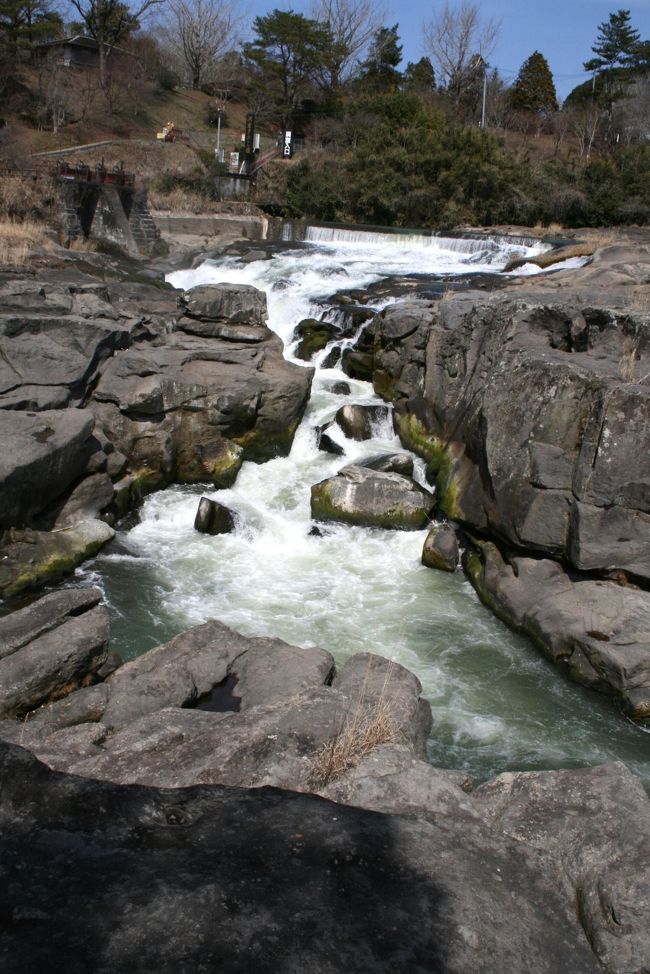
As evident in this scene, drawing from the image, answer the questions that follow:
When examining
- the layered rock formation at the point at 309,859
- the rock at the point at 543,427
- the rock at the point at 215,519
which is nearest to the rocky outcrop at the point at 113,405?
the rock at the point at 215,519

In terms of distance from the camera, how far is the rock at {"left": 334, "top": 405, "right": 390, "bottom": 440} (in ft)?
41.8

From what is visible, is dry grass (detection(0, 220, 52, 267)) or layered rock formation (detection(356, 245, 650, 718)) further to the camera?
dry grass (detection(0, 220, 52, 267))

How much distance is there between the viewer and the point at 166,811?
11.5 feet

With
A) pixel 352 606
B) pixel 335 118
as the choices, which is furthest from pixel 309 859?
pixel 335 118

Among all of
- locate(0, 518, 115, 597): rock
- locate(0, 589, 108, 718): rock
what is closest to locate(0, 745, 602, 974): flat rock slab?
locate(0, 589, 108, 718): rock

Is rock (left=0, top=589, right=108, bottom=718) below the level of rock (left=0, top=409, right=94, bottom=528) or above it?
below

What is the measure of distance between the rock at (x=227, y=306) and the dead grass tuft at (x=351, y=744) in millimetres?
10256

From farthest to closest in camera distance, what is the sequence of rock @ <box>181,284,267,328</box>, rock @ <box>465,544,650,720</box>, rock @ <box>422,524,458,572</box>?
rock @ <box>181,284,267,328</box>, rock @ <box>422,524,458,572</box>, rock @ <box>465,544,650,720</box>

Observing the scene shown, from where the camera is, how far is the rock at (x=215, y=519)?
34.6ft

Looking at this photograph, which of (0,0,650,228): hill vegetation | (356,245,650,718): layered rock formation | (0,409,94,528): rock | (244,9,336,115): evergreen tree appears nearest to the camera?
(356,245,650,718): layered rock formation

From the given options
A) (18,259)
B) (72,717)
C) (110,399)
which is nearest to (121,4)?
(18,259)

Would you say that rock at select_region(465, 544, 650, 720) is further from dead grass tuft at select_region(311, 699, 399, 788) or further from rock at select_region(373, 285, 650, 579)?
dead grass tuft at select_region(311, 699, 399, 788)

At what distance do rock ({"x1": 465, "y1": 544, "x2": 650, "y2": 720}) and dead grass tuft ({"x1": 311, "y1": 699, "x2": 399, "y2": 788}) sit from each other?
3.29 meters

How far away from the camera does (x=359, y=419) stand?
12.8 metres
